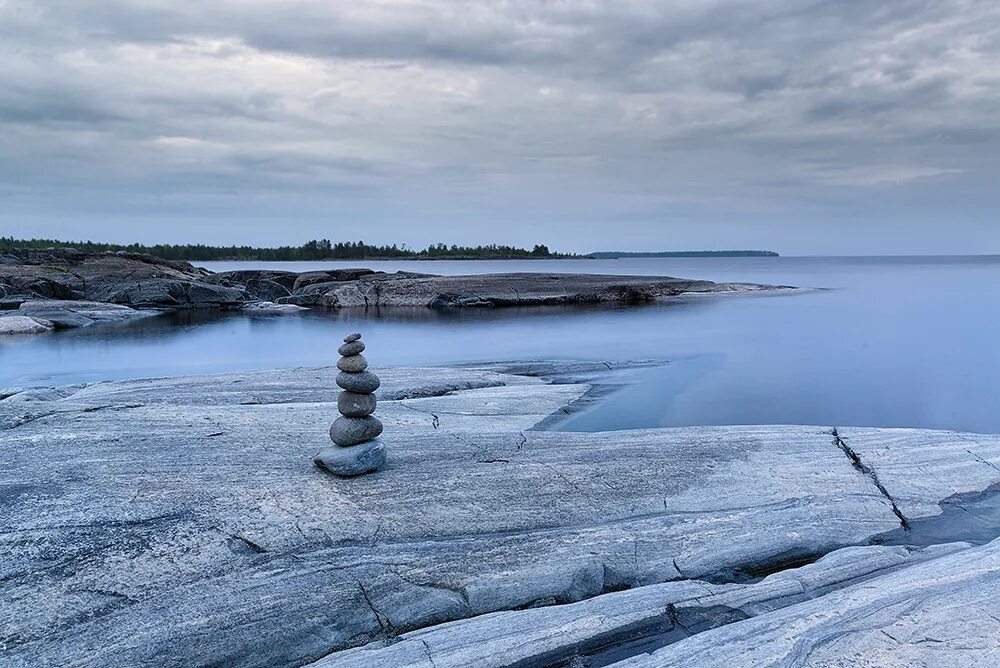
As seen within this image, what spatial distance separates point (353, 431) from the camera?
32.0 ft

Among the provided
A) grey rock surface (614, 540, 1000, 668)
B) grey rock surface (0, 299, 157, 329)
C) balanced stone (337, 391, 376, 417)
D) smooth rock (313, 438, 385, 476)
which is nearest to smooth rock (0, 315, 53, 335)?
grey rock surface (0, 299, 157, 329)

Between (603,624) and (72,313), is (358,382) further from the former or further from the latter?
(72,313)

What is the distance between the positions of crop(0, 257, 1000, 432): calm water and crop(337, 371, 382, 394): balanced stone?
5658mm

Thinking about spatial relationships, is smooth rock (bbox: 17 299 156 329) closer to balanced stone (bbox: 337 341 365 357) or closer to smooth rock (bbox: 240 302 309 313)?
smooth rock (bbox: 240 302 309 313)

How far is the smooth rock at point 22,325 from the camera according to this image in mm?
33656

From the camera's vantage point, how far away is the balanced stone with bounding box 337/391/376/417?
9867mm

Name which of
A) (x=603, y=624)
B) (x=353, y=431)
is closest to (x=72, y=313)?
(x=353, y=431)

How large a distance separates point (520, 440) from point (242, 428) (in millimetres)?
4621

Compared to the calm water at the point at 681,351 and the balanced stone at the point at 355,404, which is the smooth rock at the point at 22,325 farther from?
the balanced stone at the point at 355,404

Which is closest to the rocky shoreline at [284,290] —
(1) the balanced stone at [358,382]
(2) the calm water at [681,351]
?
(2) the calm water at [681,351]

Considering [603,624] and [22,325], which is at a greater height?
[603,624]

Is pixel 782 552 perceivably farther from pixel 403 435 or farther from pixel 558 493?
pixel 403 435

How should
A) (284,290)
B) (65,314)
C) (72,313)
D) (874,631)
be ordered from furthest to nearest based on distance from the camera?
(284,290) < (72,313) < (65,314) < (874,631)

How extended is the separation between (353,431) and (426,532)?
241 centimetres
